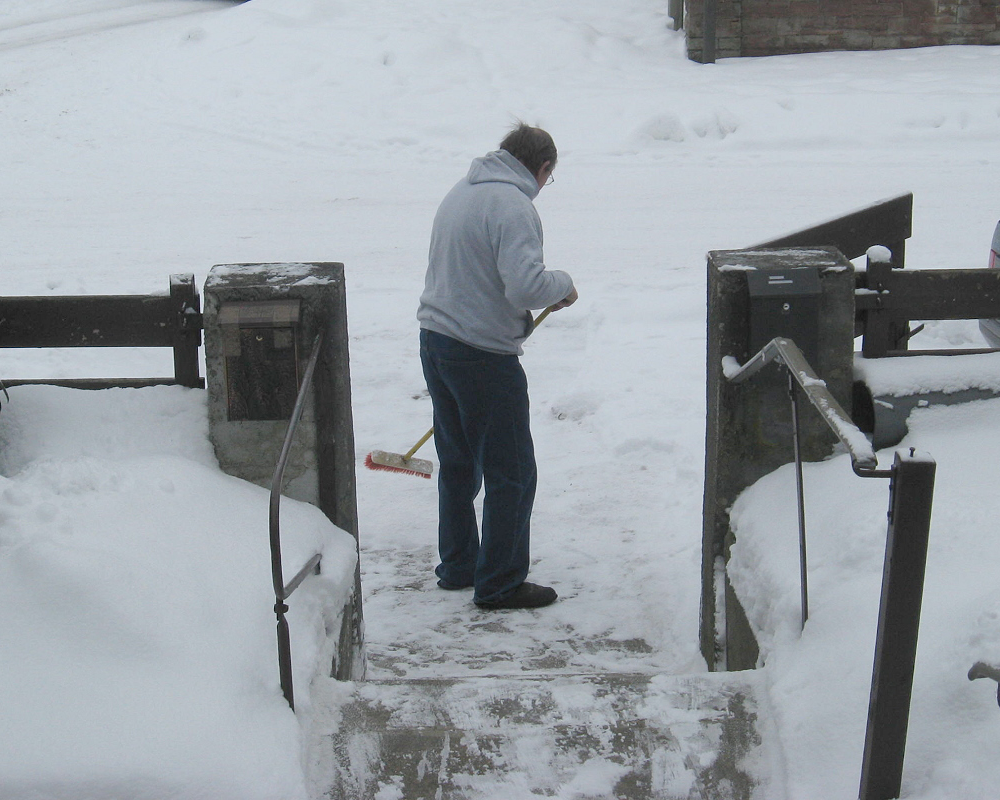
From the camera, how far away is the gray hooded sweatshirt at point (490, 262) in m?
4.04

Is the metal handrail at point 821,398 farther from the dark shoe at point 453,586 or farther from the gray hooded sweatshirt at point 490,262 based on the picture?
the dark shoe at point 453,586

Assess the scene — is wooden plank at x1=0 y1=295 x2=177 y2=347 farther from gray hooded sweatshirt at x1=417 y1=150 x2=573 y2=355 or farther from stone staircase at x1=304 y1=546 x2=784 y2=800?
stone staircase at x1=304 y1=546 x2=784 y2=800

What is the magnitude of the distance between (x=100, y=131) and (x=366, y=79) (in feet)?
12.2

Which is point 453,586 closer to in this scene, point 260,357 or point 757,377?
A: point 260,357

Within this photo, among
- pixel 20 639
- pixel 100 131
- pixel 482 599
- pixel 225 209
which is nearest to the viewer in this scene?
pixel 20 639

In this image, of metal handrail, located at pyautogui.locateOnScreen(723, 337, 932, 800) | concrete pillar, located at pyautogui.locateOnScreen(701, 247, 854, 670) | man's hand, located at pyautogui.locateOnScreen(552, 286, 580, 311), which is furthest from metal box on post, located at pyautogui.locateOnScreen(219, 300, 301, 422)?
metal handrail, located at pyautogui.locateOnScreen(723, 337, 932, 800)

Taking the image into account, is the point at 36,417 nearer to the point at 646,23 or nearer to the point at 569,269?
the point at 569,269

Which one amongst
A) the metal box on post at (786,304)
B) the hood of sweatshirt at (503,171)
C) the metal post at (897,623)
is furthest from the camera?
the hood of sweatshirt at (503,171)

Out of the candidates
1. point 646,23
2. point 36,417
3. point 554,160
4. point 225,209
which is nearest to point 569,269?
point 225,209

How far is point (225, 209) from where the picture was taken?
11227mm

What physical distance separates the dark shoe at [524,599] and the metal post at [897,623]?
237 cm

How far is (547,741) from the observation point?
2871 millimetres

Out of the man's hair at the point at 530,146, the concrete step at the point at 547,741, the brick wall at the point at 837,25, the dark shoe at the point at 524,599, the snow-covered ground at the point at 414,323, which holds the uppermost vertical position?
the brick wall at the point at 837,25

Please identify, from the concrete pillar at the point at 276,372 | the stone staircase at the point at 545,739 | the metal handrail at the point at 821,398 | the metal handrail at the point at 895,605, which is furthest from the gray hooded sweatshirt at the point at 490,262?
the metal handrail at the point at 895,605
